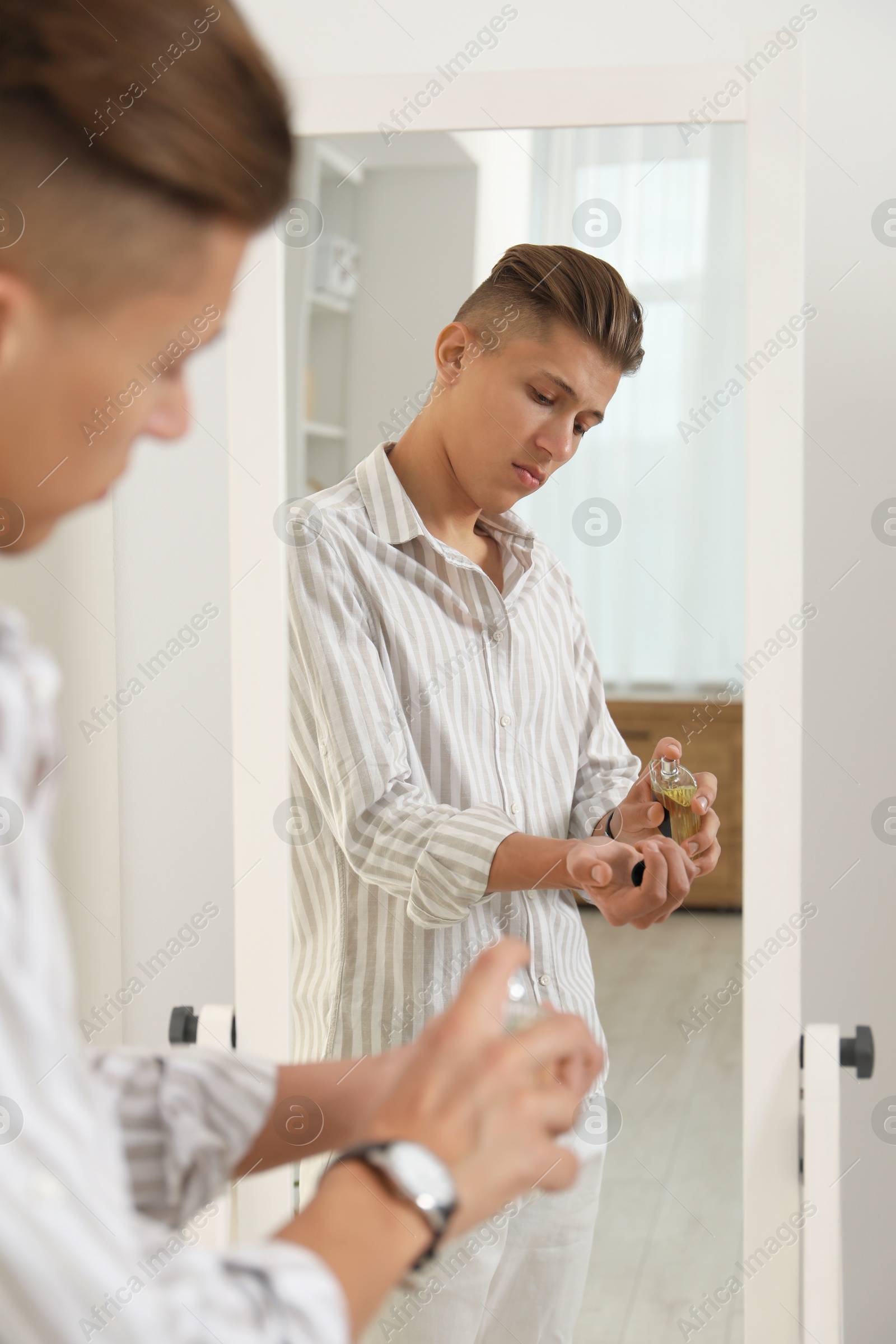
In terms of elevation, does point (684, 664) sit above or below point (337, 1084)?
above

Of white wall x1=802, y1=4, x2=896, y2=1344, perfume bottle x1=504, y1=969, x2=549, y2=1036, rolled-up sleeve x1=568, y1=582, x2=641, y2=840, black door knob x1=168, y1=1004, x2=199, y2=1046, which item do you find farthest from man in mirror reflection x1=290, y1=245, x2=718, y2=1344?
perfume bottle x1=504, y1=969, x2=549, y2=1036

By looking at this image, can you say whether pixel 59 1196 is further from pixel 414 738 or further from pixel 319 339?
pixel 319 339

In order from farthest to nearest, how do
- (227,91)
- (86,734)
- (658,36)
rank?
(86,734) < (658,36) < (227,91)

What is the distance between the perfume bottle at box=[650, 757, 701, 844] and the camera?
112 centimetres

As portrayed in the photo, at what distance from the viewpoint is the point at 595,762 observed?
44.7 inches

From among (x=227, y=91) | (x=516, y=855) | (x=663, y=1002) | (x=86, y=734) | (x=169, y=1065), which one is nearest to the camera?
(x=227, y=91)

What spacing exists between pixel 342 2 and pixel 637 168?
59 centimetres

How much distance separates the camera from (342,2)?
1482mm

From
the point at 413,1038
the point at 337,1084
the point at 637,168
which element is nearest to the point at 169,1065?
the point at 337,1084

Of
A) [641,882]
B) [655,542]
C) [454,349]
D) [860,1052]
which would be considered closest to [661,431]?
[655,542]

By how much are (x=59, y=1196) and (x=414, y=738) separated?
752mm

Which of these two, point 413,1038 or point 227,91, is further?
point 413,1038

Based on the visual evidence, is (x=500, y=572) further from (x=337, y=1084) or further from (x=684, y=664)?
(x=337, y=1084)

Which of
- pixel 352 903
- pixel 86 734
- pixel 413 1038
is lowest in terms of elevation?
pixel 413 1038
